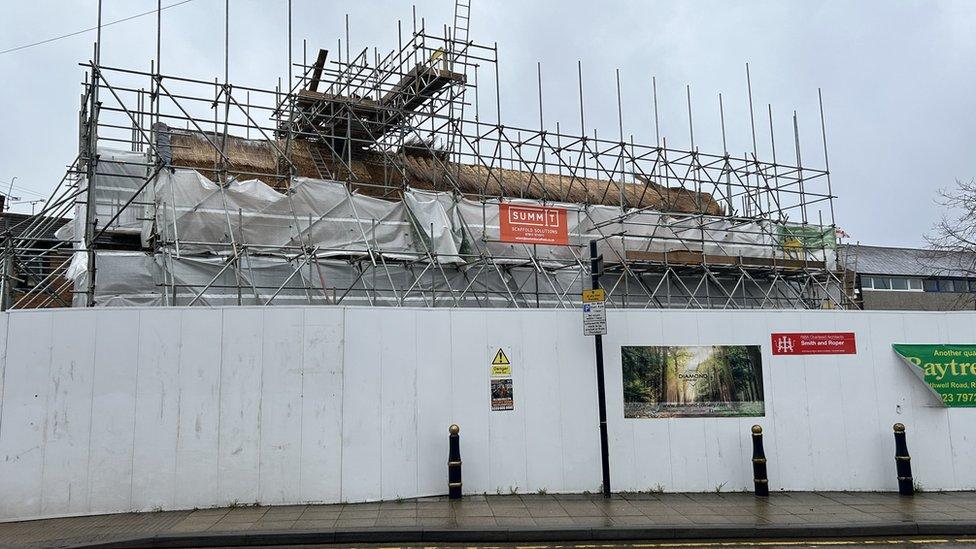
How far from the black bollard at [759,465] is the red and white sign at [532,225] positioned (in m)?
7.03

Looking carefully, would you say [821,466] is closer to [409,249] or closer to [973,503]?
[973,503]

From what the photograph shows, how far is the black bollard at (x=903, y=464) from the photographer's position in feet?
38.9

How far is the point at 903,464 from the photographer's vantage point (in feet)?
38.9

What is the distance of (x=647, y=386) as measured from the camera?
11945 mm

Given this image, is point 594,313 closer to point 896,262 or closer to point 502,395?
point 502,395

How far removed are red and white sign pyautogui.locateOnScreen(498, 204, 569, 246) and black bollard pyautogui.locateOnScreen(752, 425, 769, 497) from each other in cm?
703

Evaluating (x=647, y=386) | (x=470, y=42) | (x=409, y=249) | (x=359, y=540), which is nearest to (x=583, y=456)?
(x=647, y=386)

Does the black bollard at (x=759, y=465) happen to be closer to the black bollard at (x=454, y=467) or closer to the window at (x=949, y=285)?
the black bollard at (x=454, y=467)

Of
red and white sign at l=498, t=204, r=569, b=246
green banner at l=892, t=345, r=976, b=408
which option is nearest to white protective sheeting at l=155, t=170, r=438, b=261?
red and white sign at l=498, t=204, r=569, b=246

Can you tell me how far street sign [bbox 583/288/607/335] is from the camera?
36.9ft

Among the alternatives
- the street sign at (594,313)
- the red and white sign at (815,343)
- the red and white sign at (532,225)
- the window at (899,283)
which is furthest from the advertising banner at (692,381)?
the window at (899,283)

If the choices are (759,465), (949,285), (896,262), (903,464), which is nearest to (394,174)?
(759,465)

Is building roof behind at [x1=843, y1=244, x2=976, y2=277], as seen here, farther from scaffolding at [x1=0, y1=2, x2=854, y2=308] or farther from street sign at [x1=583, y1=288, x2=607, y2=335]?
street sign at [x1=583, y1=288, x2=607, y2=335]

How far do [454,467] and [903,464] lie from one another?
22.9 ft
